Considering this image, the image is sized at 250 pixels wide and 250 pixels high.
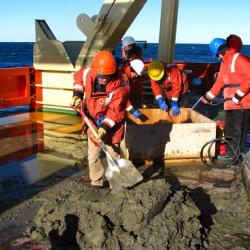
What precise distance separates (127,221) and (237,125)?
2996 mm

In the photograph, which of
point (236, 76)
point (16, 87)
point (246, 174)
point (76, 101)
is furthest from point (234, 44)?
point (16, 87)

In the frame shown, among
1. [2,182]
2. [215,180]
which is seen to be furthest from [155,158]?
[2,182]

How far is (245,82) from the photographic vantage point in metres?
5.85

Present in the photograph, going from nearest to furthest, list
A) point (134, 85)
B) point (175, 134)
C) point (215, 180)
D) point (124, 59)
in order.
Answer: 1. point (215, 180)
2. point (175, 134)
3. point (124, 59)
4. point (134, 85)

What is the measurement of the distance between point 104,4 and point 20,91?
110 inches

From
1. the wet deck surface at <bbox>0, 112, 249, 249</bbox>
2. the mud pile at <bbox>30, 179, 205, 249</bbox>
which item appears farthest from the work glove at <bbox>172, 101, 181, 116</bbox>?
the mud pile at <bbox>30, 179, 205, 249</bbox>

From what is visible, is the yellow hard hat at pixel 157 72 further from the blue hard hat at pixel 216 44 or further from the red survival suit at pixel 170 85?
the blue hard hat at pixel 216 44

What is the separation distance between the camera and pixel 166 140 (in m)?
6.16

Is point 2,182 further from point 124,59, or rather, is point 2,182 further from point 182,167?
point 124,59

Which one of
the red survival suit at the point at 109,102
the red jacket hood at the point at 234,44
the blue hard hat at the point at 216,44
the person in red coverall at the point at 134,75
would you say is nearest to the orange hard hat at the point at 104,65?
the red survival suit at the point at 109,102

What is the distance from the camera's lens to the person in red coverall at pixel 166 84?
6949 mm

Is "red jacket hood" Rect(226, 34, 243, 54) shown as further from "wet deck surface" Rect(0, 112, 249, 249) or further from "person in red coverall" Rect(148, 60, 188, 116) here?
"wet deck surface" Rect(0, 112, 249, 249)

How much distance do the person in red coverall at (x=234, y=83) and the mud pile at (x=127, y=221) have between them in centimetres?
224

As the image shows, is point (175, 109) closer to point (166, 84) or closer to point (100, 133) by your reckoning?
point (166, 84)
